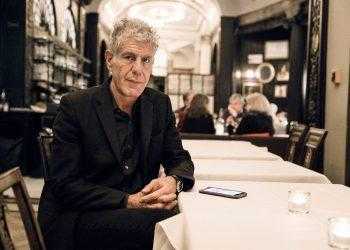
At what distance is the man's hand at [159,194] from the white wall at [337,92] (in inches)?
143

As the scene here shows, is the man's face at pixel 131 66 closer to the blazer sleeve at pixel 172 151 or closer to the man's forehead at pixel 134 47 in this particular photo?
the man's forehead at pixel 134 47

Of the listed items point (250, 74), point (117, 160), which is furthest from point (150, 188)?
point (250, 74)

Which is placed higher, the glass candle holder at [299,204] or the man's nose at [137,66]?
the man's nose at [137,66]

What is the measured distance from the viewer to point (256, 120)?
5.70 metres

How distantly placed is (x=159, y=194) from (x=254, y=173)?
639mm

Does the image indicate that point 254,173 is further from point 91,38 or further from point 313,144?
point 91,38

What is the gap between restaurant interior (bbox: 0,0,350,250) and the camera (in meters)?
1.28

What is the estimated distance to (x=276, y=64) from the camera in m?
11.6

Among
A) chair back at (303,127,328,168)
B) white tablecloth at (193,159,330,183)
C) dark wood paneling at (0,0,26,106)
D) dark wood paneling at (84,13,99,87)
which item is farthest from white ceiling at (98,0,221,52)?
white tablecloth at (193,159,330,183)

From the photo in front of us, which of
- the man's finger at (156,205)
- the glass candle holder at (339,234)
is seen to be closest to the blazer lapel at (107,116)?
the man's finger at (156,205)

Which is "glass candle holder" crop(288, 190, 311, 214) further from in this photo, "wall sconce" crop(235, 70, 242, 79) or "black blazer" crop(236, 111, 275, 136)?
"wall sconce" crop(235, 70, 242, 79)

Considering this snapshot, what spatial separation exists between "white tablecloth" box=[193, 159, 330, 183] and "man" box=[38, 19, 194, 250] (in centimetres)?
18

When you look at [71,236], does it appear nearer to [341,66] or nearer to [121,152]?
[121,152]

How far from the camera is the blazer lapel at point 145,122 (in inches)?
76.1
